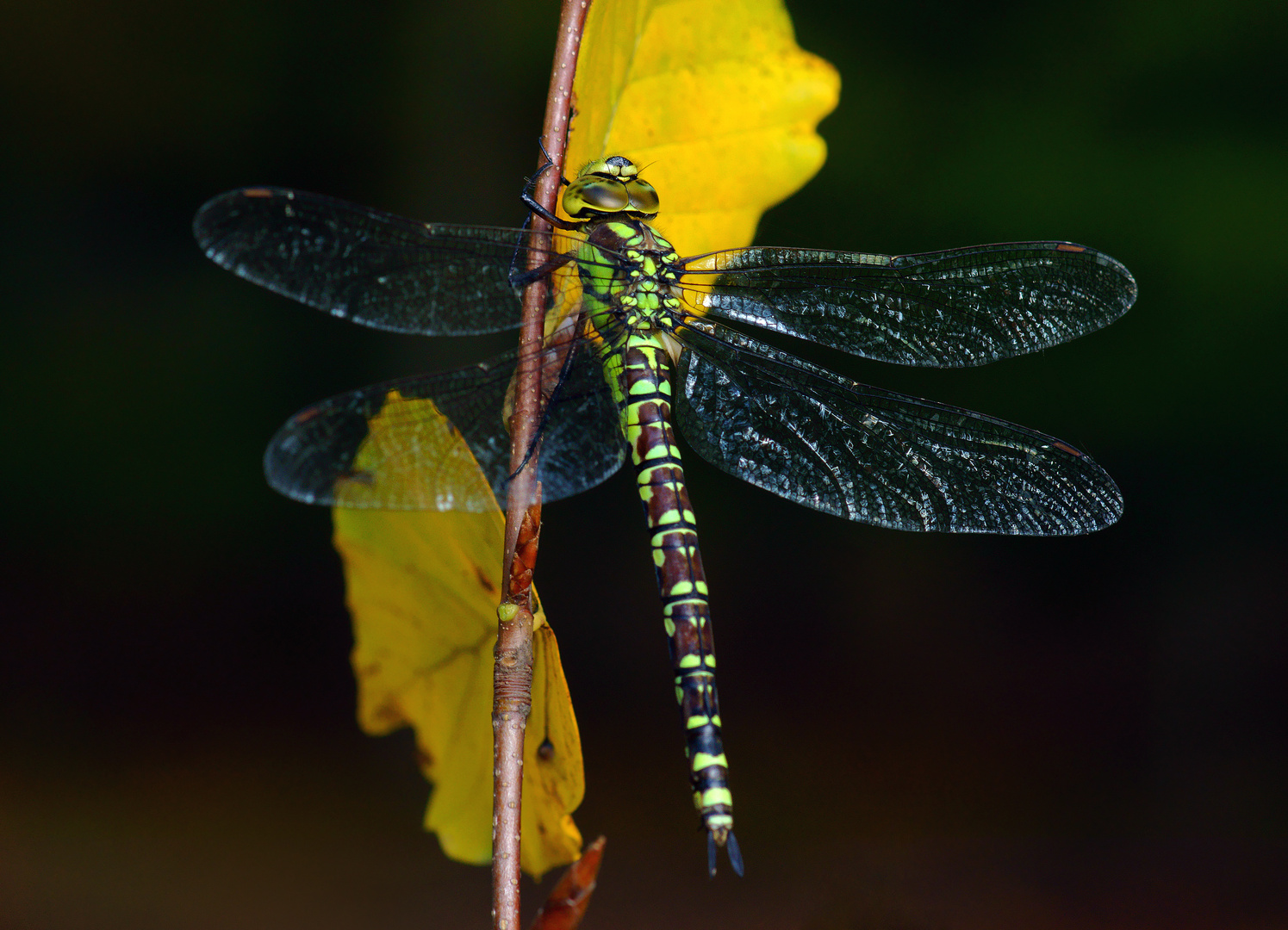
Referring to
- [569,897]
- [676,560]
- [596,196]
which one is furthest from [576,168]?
[569,897]

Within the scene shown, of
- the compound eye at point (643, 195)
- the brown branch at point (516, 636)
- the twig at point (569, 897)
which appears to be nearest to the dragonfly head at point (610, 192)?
the compound eye at point (643, 195)

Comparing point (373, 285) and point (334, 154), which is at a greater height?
point (334, 154)

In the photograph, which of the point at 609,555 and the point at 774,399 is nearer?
the point at 774,399

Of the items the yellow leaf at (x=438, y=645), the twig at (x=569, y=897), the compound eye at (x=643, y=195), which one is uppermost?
the compound eye at (x=643, y=195)

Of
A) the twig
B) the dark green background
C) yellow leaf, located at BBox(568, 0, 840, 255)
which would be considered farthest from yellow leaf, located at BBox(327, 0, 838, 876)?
the dark green background

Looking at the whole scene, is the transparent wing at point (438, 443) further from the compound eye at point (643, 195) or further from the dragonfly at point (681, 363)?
the compound eye at point (643, 195)

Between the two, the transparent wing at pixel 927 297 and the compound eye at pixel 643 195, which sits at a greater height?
the compound eye at pixel 643 195

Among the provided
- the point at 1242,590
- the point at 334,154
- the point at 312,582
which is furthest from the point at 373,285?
the point at 1242,590

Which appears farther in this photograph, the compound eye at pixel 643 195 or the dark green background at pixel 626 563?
the dark green background at pixel 626 563

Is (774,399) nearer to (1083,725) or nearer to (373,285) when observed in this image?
(373,285)
